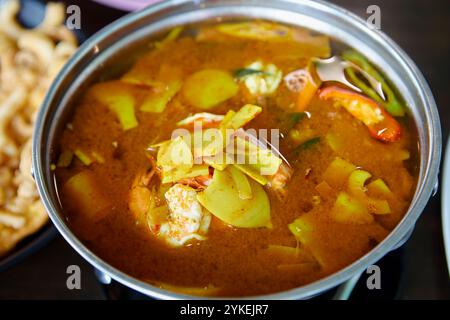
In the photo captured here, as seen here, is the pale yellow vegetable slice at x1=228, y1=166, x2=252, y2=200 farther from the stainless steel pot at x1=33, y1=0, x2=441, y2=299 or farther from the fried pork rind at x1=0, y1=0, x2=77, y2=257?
the fried pork rind at x1=0, y1=0, x2=77, y2=257

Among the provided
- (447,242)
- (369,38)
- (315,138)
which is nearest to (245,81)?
(315,138)

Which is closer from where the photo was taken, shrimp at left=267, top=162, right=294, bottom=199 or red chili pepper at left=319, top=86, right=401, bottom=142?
shrimp at left=267, top=162, right=294, bottom=199

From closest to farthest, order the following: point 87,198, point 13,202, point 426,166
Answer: point 426,166 < point 87,198 < point 13,202

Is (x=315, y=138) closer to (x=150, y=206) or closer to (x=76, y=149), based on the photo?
(x=150, y=206)

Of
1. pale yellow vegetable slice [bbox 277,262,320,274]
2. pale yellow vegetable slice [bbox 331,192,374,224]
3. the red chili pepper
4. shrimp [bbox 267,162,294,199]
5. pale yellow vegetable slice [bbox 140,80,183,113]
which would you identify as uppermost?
pale yellow vegetable slice [bbox 140,80,183,113]


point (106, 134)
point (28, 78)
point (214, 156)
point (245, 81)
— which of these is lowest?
point (214, 156)

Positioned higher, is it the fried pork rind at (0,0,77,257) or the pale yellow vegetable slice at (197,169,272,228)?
the fried pork rind at (0,0,77,257)

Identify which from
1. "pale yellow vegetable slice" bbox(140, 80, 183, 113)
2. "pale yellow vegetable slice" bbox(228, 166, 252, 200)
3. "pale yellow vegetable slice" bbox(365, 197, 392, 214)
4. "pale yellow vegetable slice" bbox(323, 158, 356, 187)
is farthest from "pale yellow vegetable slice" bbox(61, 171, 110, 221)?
"pale yellow vegetable slice" bbox(365, 197, 392, 214)

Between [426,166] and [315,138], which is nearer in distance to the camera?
[426,166]

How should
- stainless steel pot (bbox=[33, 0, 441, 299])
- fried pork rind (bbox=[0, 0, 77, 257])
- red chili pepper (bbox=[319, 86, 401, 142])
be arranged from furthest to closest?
fried pork rind (bbox=[0, 0, 77, 257]) < red chili pepper (bbox=[319, 86, 401, 142]) < stainless steel pot (bbox=[33, 0, 441, 299])

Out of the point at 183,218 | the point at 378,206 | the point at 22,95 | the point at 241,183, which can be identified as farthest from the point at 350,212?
the point at 22,95
